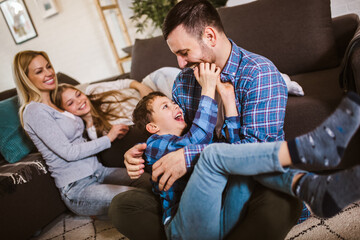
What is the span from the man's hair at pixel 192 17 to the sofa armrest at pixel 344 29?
1134mm

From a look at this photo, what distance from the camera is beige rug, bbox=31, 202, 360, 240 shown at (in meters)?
1.02

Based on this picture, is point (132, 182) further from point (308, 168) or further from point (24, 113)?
point (308, 168)

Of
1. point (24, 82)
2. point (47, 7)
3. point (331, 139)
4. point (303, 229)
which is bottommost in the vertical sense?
point (303, 229)

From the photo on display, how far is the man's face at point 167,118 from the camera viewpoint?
115cm

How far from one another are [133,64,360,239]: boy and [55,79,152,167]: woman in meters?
0.57

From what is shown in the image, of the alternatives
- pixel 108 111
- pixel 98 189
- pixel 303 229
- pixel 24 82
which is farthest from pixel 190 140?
pixel 24 82

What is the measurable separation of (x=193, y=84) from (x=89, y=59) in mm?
3353

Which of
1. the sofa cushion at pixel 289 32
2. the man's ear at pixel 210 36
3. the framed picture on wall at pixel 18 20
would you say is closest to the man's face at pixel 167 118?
the man's ear at pixel 210 36

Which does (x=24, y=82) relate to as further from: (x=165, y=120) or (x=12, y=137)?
(x=165, y=120)

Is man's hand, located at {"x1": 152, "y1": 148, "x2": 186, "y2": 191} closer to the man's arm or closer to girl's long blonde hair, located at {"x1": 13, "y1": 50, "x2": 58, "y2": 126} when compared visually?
the man's arm

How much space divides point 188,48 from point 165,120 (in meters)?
0.34

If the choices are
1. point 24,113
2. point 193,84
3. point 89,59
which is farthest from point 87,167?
point 89,59

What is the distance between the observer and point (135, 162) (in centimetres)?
102

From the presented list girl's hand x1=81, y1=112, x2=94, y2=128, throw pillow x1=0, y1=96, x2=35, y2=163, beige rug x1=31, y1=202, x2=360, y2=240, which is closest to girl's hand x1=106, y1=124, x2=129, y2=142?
girl's hand x1=81, y1=112, x2=94, y2=128
